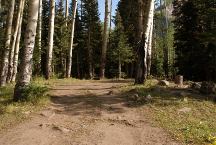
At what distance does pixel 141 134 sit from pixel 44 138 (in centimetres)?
265

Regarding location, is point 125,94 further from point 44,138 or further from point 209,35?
point 209,35

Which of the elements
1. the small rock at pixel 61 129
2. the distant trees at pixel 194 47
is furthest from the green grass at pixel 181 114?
the distant trees at pixel 194 47

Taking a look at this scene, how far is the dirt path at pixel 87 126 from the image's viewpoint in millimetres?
10039

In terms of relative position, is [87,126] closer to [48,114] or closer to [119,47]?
[48,114]

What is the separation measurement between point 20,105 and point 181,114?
532 centimetres

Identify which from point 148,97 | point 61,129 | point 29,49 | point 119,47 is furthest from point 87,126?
point 119,47

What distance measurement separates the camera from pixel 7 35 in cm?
1814

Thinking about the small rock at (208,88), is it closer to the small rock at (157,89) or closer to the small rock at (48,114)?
the small rock at (157,89)

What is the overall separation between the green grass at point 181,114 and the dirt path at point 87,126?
1.37 feet

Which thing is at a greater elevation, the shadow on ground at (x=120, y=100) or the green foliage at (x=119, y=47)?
the green foliage at (x=119, y=47)

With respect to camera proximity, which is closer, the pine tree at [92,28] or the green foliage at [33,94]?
the green foliage at [33,94]

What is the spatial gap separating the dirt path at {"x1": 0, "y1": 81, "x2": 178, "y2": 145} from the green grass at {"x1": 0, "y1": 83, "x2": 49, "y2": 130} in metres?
0.36

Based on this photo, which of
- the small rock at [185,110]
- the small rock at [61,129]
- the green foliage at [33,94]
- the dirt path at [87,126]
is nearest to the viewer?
the dirt path at [87,126]

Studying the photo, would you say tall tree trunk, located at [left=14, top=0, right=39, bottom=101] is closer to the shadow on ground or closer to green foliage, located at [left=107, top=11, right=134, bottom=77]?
the shadow on ground
